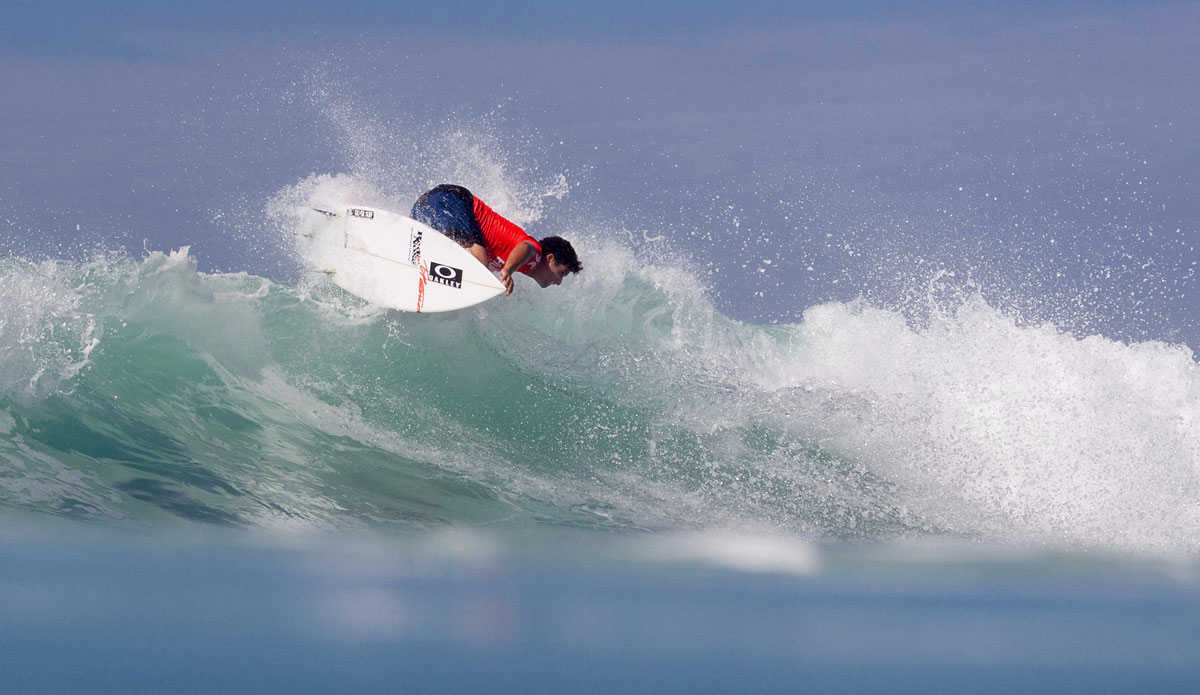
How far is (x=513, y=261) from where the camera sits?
259 inches

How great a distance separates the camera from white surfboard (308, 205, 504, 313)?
662cm

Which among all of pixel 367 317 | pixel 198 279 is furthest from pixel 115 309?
pixel 367 317

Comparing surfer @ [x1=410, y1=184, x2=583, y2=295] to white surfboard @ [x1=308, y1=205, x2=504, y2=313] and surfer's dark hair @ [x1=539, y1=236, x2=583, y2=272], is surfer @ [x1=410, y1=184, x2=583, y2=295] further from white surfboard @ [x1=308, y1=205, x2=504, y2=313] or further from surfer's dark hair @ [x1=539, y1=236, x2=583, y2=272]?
white surfboard @ [x1=308, y1=205, x2=504, y2=313]

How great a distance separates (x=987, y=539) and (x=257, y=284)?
17.4 feet

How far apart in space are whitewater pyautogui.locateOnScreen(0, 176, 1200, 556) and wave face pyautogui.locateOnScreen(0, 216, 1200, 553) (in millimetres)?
15

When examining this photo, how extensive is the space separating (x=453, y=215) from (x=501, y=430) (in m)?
1.43

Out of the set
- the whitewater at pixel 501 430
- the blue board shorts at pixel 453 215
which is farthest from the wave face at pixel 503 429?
the blue board shorts at pixel 453 215

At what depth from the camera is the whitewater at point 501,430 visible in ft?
22.0

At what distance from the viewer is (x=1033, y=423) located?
707cm

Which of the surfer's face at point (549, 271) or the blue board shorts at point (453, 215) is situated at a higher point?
the blue board shorts at point (453, 215)

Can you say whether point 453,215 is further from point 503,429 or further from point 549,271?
point 503,429

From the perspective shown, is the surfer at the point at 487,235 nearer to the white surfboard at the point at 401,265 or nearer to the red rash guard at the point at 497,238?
the red rash guard at the point at 497,238

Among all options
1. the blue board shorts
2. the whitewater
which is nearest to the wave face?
the whitewater

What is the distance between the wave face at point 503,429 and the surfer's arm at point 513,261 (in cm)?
56
